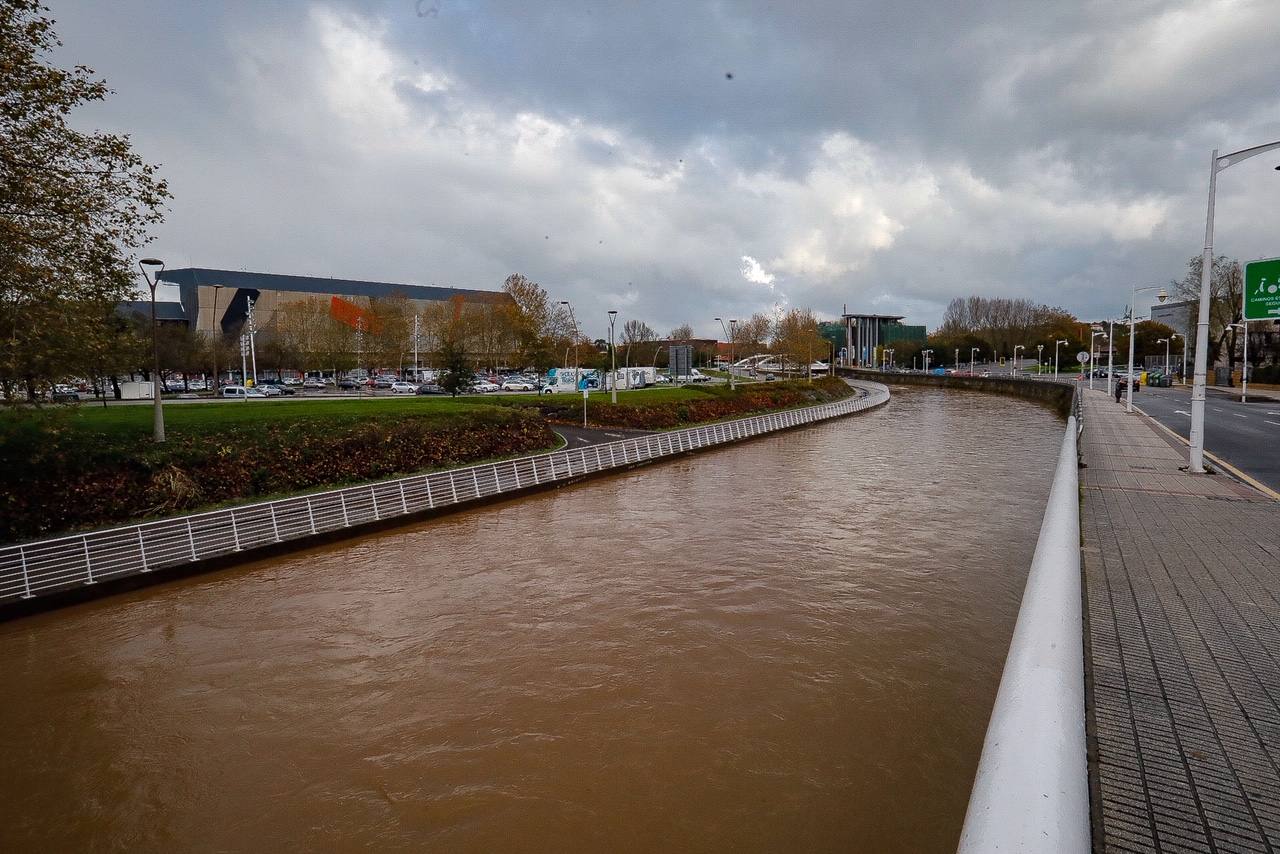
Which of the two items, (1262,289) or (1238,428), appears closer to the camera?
(1262,289)

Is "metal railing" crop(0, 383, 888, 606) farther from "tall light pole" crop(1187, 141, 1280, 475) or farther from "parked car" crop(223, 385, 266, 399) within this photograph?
"parked car" crop(223, 385, 266, 399)

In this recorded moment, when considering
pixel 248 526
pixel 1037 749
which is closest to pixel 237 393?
pixel 248 526

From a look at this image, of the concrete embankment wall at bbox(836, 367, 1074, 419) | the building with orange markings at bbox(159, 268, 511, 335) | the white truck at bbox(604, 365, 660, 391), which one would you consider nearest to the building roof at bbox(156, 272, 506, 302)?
the building with orange markings at bbox(159, 268, 511, 335)

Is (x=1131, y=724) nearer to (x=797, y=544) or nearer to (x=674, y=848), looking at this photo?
(x=674, y=848)

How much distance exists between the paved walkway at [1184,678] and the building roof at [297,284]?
244ft

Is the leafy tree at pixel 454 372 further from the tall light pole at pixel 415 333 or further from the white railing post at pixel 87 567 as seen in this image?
Answer: the white railing post at pixel 87 567

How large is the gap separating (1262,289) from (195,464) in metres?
22.9

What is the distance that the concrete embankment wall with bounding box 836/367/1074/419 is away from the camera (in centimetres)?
4928

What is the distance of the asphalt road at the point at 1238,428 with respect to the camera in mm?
16444

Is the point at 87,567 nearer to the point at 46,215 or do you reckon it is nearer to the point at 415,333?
the point at 46,215

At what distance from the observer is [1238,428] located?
986 inches

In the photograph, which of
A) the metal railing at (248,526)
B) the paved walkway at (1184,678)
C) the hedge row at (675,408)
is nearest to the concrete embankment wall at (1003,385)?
the hedge row at (675,408)

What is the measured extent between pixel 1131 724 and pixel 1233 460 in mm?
17098

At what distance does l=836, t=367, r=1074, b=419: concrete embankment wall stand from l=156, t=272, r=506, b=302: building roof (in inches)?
1989
